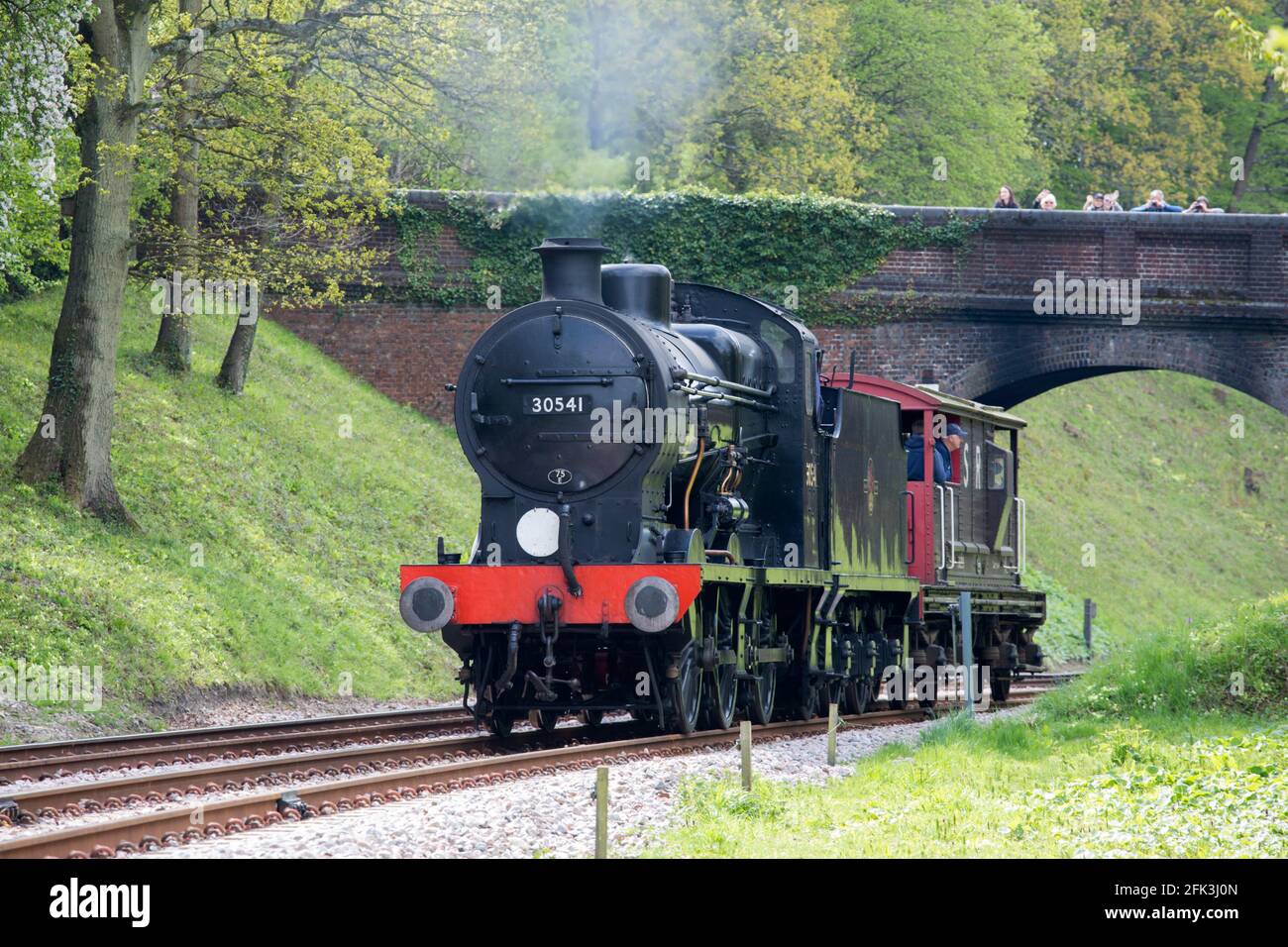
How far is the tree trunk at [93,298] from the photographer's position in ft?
58.0

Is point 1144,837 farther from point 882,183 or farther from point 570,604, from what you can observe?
point 882,183

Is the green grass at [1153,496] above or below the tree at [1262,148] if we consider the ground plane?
below

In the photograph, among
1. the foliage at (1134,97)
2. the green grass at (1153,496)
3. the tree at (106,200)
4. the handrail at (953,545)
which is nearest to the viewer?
the tree at (106,200)

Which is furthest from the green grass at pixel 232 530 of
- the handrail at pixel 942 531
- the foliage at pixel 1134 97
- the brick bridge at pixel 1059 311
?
the foliage at pixel 1134 97

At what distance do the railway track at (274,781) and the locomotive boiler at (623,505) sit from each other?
1.31ft

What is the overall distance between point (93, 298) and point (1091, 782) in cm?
1217

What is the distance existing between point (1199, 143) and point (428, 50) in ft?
128

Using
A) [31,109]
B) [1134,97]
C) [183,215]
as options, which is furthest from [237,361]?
[1134,97]

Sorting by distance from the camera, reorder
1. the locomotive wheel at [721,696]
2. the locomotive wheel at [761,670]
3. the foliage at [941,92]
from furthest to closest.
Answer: the foliage at [941,92], the locomotive wheel at [761,670], the locomotive wheel at [721,696]

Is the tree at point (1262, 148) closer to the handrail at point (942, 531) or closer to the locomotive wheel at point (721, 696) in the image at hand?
the handrail at point (942, 531)

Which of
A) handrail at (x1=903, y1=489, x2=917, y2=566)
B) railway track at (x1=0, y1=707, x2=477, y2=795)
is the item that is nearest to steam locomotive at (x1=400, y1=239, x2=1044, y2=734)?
railway track at (x1=0, y1=707, x2=477, y2=795)

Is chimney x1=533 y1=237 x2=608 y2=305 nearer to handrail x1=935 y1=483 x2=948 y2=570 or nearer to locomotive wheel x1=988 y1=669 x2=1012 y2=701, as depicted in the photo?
handrail x1=935 y1=483 x2=948 y2=570

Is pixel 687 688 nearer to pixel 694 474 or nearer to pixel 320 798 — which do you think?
pixel 694 474

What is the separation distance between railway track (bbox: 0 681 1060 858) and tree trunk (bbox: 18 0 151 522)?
15.1ft
